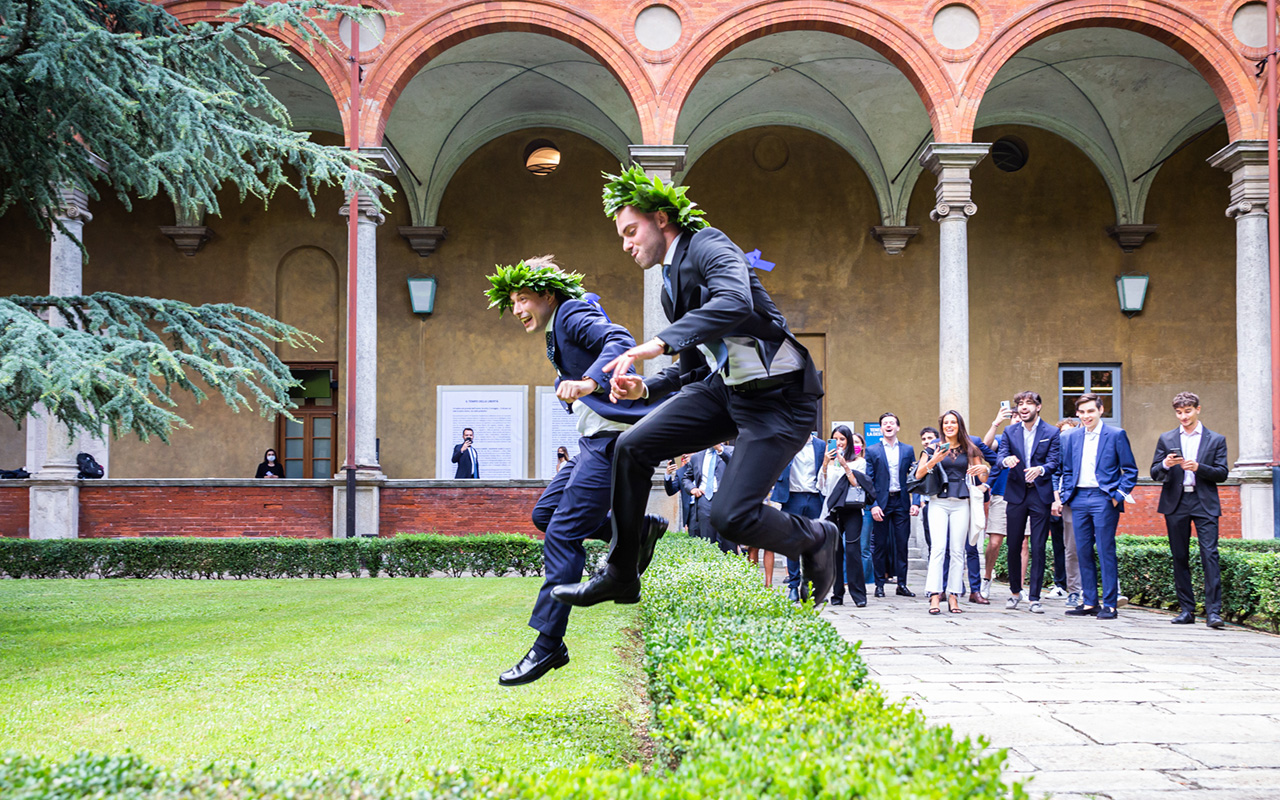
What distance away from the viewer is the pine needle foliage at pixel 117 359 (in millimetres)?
6480

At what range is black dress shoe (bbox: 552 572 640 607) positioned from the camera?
416cm

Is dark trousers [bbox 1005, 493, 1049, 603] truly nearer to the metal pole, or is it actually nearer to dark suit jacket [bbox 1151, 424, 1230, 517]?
dark suit jacket [bbox 1151, 424, 1230, 517]

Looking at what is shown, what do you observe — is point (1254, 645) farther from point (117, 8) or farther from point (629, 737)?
point (117, 8)

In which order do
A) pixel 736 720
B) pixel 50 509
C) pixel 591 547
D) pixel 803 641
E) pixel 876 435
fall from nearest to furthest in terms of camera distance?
pixel 736 720, pixel 803 641, pixel 591 547, pixel 50 509, pixel 876 435

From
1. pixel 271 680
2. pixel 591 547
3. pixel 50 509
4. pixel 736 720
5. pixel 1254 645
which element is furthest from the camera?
pixel 50 509

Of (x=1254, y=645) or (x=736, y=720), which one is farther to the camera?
(x=1254, y=645)

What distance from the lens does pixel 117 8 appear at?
862cm

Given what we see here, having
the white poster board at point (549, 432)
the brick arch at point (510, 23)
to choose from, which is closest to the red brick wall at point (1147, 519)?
the brick arch at point (510, 23)

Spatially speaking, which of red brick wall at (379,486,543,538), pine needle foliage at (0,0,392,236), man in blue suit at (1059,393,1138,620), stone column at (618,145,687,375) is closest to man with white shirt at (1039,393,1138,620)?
man in blue suit at (1059,393,1138,620)

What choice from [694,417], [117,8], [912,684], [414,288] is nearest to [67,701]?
[694,417]

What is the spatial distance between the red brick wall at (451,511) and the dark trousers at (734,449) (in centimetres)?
1191

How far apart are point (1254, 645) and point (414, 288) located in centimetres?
1619

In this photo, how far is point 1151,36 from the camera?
16.4 meters

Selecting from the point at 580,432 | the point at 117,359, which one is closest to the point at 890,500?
the point at 580,432
